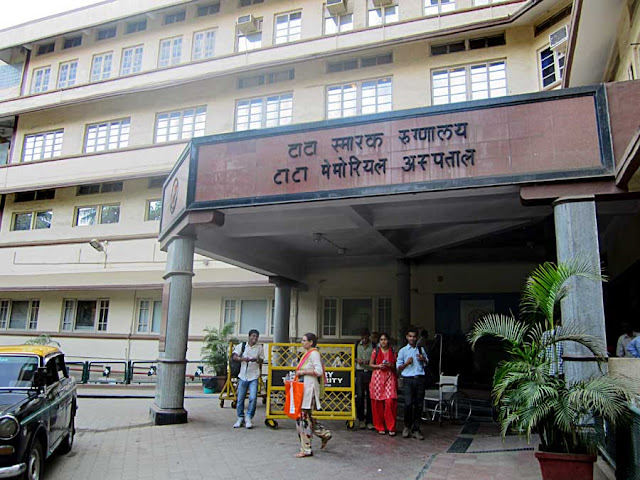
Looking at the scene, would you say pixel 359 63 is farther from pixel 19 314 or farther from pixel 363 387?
pixel 19 314

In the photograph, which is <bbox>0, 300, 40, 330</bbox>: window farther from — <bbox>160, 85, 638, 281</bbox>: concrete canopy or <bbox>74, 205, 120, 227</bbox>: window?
<bbox>160, 85, 638, 281</bbox>: concrete canopy

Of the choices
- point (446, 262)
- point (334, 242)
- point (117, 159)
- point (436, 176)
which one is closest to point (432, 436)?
point (436, 176)

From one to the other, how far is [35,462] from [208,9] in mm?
20020

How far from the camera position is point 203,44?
71.2ft

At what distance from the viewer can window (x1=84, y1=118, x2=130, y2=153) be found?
22062mm

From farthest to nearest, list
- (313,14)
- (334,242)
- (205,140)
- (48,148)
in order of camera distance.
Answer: (48,148)
(313,14)
(334,242)
(205,140)

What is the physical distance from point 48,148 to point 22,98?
2.67 meters

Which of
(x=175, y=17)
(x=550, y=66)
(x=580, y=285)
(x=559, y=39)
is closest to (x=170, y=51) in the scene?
(x=175, y=17)

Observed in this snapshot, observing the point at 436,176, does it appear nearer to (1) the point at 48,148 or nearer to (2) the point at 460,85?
(2) the point at 460,85

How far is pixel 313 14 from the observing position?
1992 centimetres

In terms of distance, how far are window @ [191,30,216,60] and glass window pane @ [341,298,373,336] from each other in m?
11.5

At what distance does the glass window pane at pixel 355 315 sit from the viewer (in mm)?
17953

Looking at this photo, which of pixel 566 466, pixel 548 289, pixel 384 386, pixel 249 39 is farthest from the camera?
pixel 249 39

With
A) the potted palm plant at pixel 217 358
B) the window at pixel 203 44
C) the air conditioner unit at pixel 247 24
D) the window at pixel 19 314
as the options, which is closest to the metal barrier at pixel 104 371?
the window at pixel 19 314
